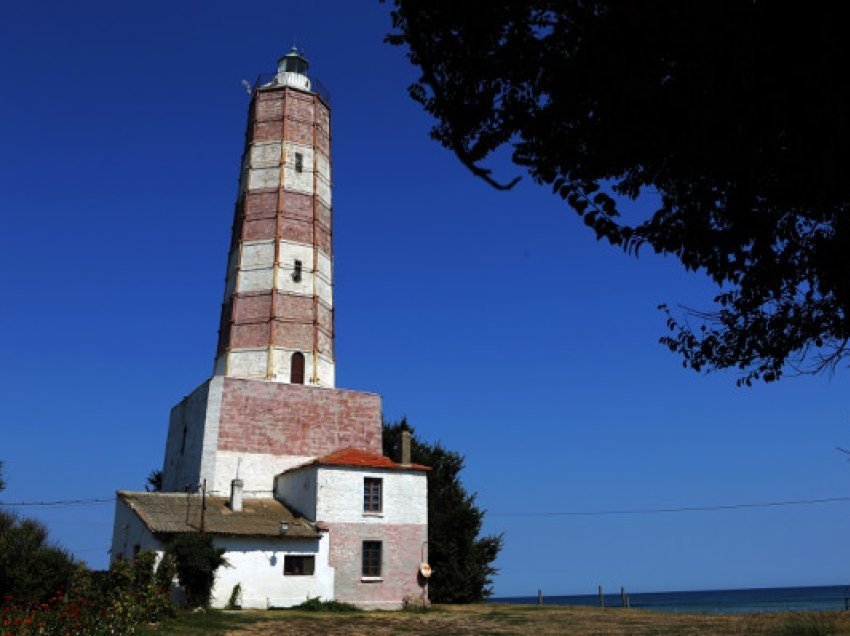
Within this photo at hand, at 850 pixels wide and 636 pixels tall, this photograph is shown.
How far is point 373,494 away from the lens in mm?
29703

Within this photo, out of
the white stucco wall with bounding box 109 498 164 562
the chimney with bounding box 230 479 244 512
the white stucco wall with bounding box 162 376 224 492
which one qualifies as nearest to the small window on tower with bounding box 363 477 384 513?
the chimney with bounding box 230 479 244 512

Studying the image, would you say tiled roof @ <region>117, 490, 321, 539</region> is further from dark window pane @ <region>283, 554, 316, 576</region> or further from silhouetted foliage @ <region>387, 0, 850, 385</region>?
silhouetted foliage @ <region>387, 0, 850, 385</region>

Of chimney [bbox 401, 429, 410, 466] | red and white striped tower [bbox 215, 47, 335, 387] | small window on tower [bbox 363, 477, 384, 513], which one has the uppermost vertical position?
red and white striped tower [bbox 215, 47, 335, 387]

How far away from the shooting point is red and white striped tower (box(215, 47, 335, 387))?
32406mm

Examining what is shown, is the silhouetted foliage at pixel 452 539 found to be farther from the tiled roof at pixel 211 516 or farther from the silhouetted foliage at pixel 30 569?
the silhouetted foliage at pixel 30 569

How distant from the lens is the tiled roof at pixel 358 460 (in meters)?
29.1

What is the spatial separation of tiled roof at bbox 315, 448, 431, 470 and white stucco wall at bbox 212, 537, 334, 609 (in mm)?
2926

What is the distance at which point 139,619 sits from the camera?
1817cm

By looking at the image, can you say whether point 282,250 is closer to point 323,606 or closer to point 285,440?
point 285,440

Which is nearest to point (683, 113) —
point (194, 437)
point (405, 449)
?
point (405, 449)

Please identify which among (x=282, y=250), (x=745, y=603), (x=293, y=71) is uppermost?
(x=293, y=71)

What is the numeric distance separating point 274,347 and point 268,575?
958 cm

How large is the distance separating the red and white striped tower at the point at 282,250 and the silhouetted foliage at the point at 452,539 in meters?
6.14

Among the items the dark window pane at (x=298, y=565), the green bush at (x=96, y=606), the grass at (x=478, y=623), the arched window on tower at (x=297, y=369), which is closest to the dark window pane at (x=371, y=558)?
the dark window pane at (x=298, y=565)
